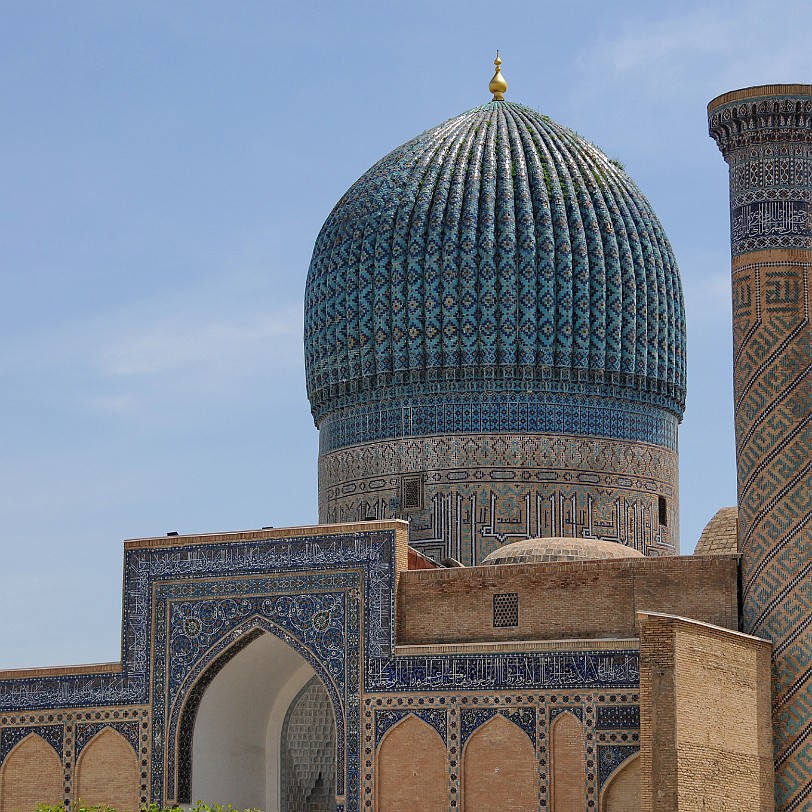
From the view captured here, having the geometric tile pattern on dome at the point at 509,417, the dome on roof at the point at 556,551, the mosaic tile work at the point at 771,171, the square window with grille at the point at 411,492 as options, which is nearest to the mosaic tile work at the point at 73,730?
the dome on roof at the point at 556,551

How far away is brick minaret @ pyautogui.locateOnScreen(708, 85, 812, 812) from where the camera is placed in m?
13.1

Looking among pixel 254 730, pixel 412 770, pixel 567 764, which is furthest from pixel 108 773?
pixel 567 764

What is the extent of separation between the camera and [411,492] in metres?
16.7

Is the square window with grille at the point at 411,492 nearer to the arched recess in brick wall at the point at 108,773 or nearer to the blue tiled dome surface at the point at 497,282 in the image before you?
the blue tiled dome surface at the point at 497,282

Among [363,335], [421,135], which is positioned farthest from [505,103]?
[363,335]

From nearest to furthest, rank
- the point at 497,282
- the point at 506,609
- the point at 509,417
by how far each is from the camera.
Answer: the point at 506,609 < the point at 509,417 < the point at 497,282

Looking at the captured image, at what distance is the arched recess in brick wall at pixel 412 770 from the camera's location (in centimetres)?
1373

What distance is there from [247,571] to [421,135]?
5.02 meters

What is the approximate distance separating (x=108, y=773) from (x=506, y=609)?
3.26m

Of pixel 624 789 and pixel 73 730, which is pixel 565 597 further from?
pixel 73 730

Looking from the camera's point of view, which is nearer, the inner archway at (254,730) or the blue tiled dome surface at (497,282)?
the inner archway at (254,730)

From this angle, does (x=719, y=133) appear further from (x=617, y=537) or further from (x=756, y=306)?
(x=617, y=537)

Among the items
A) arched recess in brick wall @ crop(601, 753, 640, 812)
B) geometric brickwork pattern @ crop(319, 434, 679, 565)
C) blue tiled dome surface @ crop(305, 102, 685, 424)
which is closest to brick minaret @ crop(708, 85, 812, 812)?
arched recess in brick wall @ crop(601, 753, 640, 812)

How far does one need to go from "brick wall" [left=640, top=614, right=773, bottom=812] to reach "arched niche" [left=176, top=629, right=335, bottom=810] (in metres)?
3.41
